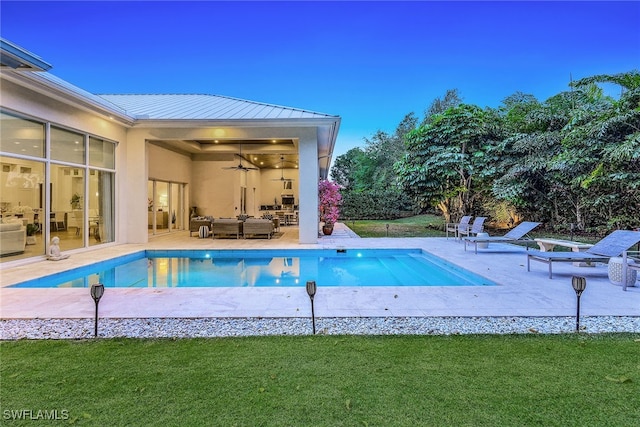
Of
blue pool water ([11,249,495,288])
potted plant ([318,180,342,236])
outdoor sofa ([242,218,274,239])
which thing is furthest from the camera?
potted plant ([318,180,342,236])

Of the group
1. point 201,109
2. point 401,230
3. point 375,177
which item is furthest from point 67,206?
point 375,177

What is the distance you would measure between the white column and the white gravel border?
284 inches

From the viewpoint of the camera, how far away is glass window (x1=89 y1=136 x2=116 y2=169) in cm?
983

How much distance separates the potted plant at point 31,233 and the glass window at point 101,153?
8.23ft

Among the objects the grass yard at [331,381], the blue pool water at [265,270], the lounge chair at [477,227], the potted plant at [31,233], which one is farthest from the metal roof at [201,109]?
the grass yard at [331,381]

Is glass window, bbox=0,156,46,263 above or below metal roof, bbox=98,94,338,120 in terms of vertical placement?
below

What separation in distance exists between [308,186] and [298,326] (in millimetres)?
7561

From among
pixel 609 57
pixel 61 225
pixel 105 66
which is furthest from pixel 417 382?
pixel 105 66

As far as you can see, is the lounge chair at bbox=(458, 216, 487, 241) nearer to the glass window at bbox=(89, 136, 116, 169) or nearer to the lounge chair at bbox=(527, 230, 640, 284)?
the lounge chair at bbox=(527, 230, 640, 284)

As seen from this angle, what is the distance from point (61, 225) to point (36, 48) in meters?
10.7

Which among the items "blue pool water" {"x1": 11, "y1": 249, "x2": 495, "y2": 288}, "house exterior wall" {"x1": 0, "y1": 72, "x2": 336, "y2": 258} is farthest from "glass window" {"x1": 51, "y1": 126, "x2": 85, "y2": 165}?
"blue pool water" {"x1": 11, "y1": 249, "x2": 495, "y2": 288}

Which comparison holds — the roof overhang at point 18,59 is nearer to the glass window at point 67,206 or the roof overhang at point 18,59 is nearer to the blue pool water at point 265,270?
the blue pool water at point 265,270

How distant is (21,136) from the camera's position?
750 centimetres

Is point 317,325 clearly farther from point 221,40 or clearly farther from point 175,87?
point 175,87
